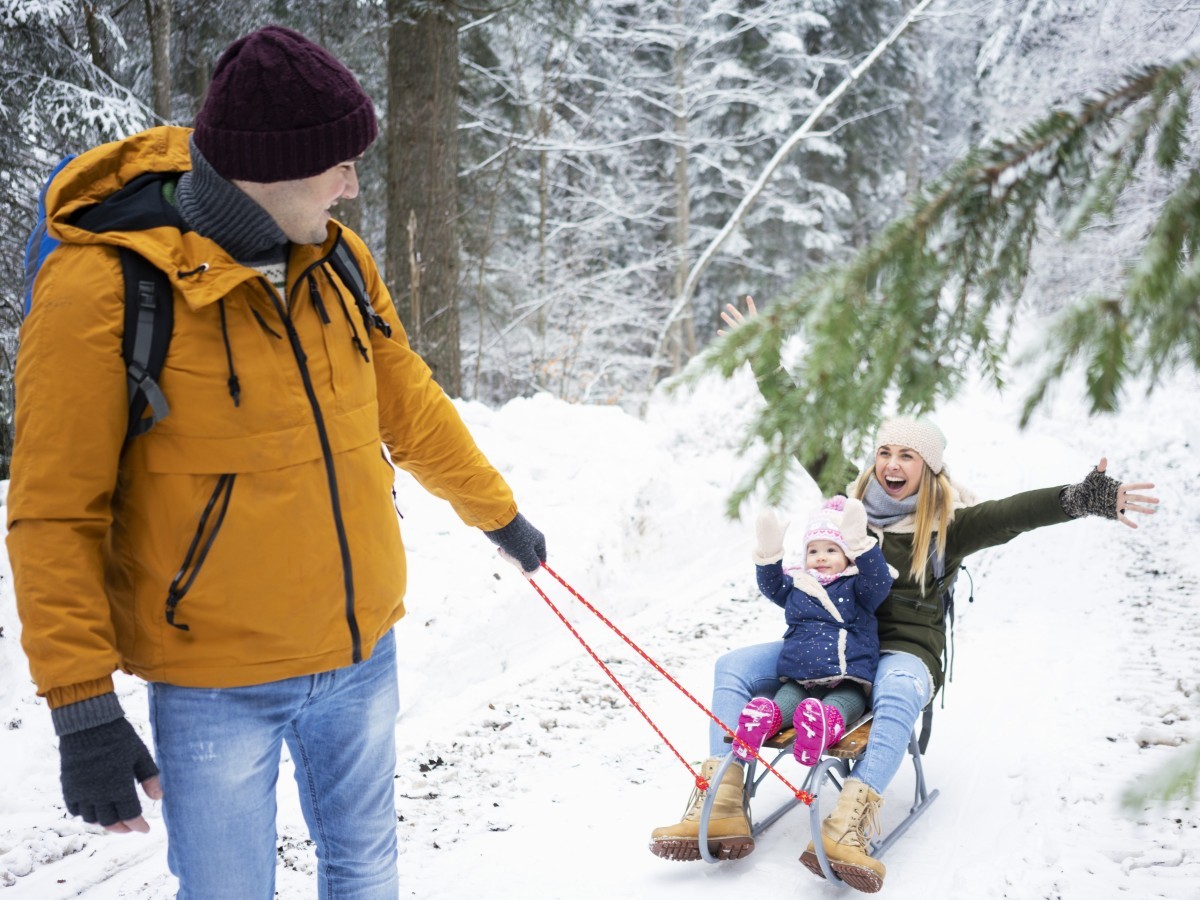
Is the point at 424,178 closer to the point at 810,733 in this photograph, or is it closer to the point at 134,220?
the point at 810,733

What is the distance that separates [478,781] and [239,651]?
2509 millimetres

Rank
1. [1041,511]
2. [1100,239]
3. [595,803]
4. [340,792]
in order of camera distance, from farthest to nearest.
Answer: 1. [1100,239]
2. [595,803]
3. [1041,511]
4. [340,792]

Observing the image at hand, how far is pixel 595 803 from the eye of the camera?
3.97 meters

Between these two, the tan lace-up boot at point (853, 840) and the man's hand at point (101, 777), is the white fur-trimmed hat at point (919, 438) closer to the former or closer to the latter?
the tan lace-up boot at point (853, 840)

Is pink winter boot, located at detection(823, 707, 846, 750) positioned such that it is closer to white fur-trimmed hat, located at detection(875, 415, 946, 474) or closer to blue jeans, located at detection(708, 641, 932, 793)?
blue jeans, located at detection(708, 641, 932, 793)

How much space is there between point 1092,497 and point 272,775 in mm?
3011

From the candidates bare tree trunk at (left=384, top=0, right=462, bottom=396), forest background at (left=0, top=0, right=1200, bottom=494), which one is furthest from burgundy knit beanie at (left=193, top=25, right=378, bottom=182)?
bare tree trunk at (left=384, top=0, right=462, bottom=396)

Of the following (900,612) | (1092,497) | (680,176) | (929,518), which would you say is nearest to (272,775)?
(900,612)

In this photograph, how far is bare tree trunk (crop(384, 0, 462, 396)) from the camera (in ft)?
25.3

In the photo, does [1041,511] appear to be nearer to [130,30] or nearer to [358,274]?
[358,274]

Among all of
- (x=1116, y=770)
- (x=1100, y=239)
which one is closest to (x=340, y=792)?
(x=1116, y=770)

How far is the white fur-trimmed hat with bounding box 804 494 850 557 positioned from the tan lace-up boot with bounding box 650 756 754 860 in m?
1.06

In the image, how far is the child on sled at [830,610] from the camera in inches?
145

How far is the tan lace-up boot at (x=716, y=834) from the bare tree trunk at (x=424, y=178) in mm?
5248
